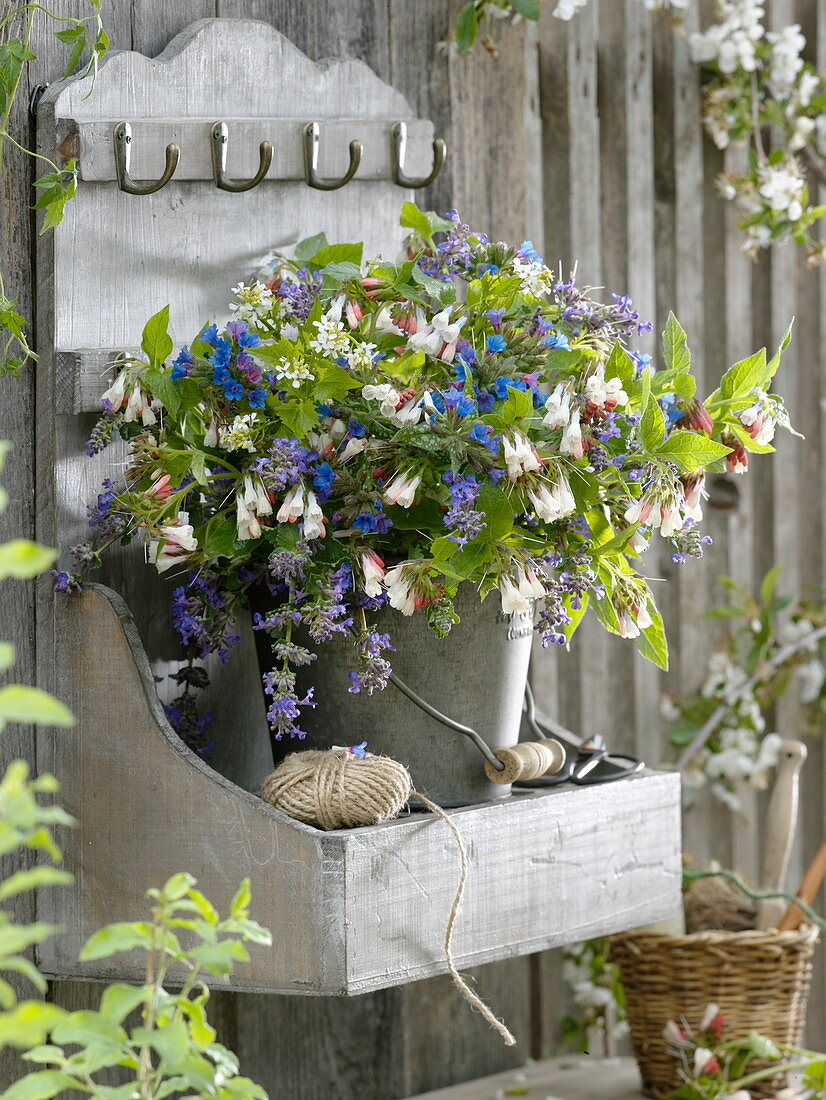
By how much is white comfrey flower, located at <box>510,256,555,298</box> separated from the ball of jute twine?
39 cm

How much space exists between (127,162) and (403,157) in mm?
322

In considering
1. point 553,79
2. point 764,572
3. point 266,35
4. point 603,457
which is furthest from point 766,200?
point 603,457

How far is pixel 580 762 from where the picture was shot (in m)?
1.20

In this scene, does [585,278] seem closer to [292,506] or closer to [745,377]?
[745,377]

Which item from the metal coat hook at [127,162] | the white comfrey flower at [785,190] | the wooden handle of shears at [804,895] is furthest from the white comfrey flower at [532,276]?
the wooden handle of shears at [804,895]

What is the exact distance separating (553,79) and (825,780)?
3.45 ft

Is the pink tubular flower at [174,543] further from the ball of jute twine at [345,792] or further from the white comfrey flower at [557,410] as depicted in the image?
the white comfrey flower at [557,410]

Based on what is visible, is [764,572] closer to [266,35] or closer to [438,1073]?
[438,1073]

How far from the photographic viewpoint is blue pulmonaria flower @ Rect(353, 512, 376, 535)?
986 millimetres

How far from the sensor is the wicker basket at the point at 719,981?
1.41 m

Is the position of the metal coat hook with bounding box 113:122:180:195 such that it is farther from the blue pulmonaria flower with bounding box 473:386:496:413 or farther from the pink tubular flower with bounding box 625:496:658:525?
→ the pink tubular flower with bounding box 625:496:658:525

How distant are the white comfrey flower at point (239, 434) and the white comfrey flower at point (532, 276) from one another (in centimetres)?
24

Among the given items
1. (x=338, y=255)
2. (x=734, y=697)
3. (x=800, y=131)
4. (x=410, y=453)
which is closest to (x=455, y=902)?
(x=410, y=453)

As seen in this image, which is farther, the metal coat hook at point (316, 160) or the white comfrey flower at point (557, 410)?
the metal coat hook at point (316, 160)
